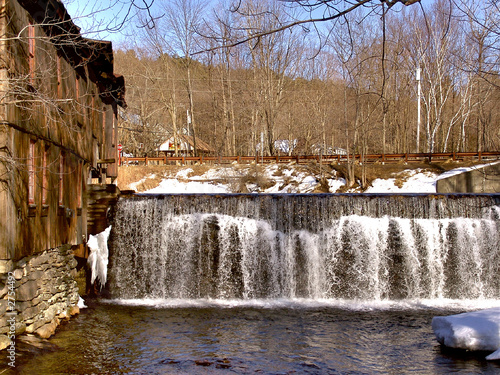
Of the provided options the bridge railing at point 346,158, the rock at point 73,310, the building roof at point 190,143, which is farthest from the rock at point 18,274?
the building roof at point 190,143

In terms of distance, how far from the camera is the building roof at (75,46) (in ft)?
28.8

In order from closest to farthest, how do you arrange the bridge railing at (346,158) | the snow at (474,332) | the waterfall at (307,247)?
the snow at (474,332), the waterfall at (307,247), the bridge railing at (346,158)

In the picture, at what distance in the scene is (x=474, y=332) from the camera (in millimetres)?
8172

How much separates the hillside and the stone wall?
17639mm

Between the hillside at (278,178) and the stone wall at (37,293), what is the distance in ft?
57.9

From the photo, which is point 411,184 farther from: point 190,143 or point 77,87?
point 190,143

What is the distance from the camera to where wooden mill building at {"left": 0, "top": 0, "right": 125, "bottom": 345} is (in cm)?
775

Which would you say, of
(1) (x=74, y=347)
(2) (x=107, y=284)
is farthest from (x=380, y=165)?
(1) (x=74, y=347)

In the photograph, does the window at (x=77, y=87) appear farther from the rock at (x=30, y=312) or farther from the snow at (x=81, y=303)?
the rock at (x=30, y=312)

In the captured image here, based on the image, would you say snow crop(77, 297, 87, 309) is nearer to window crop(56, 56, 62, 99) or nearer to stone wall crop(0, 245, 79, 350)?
stone wall crop(0, 245, 79, 350)

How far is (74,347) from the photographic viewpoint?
28.8 feet

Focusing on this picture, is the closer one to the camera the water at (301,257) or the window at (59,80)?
the window at (59,80)

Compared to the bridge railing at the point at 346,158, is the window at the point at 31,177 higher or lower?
lower

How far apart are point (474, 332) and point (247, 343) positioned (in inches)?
147
